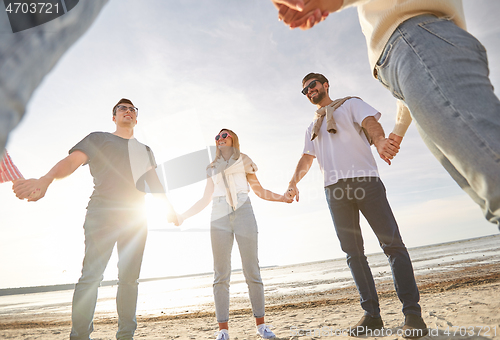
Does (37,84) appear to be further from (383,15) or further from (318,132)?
(318,132)

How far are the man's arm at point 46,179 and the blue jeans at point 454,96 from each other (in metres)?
2.54

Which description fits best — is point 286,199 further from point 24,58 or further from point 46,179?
point 24,58

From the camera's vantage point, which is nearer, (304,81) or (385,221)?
(385,221)

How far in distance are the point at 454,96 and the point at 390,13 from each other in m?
0.51

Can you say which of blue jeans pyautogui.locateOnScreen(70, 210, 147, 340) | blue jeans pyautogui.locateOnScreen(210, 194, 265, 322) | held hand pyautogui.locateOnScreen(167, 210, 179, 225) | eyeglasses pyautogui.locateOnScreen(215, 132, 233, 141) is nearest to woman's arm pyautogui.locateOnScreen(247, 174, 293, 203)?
blue jeans pyautogui.locateOnScreen(210, 194, 265, 322)

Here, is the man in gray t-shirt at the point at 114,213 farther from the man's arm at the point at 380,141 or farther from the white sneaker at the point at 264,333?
the man's arm at the point at 380,141

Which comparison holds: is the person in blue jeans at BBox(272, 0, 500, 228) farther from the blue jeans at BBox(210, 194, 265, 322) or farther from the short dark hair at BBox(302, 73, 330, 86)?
the blue jeans at BBox(210, 194, 265, 322)

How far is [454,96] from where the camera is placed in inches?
39.7

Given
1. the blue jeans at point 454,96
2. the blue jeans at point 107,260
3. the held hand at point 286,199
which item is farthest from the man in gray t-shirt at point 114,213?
the blue jeans at point 454,96

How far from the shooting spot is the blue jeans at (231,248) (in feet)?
11.4

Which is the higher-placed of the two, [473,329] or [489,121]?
[489,121]

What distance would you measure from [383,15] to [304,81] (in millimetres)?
2354

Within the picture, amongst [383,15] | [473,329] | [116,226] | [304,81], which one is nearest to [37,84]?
[383,15]

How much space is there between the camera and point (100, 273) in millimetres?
2924
